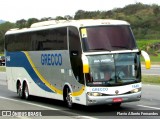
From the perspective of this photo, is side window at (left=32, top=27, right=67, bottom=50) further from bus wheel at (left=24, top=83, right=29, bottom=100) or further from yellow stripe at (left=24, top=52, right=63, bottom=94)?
bus wheel at (left=24, top=83, right=29, bottom=100)

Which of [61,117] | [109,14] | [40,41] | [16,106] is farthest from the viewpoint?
[109,14]

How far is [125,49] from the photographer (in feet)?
50.1

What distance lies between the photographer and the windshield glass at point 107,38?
15.1 metres

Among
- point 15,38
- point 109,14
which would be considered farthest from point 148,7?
point 15,38

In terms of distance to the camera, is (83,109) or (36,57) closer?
(83,109)

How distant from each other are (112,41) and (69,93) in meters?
2.39

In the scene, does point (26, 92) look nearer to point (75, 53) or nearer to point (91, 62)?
point (75, 53)

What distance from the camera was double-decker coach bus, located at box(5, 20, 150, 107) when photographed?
1470 centimetres

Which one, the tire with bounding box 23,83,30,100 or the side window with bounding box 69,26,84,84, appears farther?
the tire with bounding box 23,83,30,100

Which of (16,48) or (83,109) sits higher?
(16,48)

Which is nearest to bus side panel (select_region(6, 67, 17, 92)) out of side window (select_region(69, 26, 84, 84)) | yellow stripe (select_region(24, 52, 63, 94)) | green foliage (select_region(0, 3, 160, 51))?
yellow stripe (select_region(24, 52, 63, 94))

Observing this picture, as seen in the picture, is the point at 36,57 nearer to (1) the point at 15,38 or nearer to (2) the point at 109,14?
(1) the point at 15,38

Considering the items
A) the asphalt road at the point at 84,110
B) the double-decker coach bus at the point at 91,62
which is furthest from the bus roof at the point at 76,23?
the asphalt road at the point at 84,110

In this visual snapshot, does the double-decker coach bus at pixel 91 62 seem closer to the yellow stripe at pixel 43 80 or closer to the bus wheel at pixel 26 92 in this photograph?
the yellow stripe at pixel 43 80
